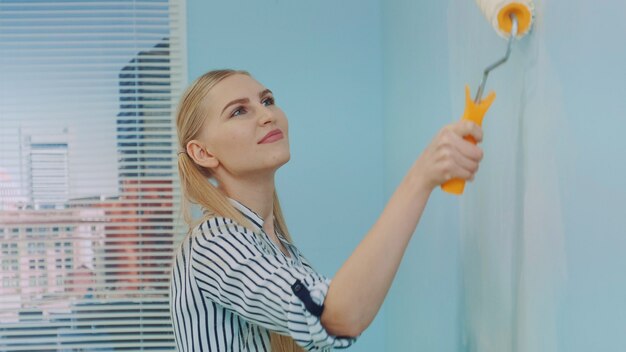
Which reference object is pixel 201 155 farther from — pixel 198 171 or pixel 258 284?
pixel 258 284

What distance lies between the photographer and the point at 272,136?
1.48 m

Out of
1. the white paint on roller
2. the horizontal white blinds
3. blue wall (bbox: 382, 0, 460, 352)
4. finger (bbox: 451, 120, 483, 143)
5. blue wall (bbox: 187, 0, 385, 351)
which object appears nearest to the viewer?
finger (bbox: 451, 120, 483, 143)

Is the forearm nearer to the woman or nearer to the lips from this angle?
the woman

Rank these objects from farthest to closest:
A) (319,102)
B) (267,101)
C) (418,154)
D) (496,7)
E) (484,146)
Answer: (319,102) < (418,154) < (267,101) < (484,146) < (496,7)

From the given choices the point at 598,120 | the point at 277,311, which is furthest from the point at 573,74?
the point at 277,311

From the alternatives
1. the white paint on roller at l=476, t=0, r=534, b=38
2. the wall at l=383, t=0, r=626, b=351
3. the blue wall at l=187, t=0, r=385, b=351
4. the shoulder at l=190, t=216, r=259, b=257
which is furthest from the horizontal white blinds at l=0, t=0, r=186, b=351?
the white paint on roller at l=476, t=0, r=534, b=38

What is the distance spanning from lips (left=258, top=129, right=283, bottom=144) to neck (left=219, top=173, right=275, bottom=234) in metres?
0.08

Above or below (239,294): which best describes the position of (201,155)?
above

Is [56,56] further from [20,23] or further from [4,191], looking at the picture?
[4,191]

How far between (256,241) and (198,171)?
Answer: 12.2 inches

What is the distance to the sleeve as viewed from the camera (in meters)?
1.13

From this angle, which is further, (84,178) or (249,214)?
(84,178)

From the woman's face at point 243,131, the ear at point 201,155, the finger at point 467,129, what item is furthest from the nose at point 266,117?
the finger at point 467,129

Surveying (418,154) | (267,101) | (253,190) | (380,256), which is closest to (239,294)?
(380,256)
